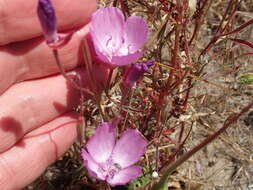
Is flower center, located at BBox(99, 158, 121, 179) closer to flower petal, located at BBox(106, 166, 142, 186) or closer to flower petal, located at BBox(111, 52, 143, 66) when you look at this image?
flower petal, located at BBox(106, 166, 142, 186)

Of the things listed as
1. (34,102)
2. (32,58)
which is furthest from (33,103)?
(32,58)

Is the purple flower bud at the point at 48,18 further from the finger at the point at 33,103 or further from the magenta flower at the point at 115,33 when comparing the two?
the finger at the point at 33,103

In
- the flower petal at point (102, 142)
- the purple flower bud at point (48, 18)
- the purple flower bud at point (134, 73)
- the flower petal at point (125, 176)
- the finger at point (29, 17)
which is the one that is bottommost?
the flower petal at point (125, 176)

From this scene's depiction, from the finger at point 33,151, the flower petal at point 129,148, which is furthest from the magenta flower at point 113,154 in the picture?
the finger at point 33,151

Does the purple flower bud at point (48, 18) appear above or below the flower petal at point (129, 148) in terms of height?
above

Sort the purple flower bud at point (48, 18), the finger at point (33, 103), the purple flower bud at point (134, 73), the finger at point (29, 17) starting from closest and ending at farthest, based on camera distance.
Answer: the purple flower bud at point (48, 18) → the purple flower bud at point (134, 73) → the finger at point (29, 17) → the finger at point (33, 103)

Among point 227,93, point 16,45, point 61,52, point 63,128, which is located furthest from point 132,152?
point 227,93

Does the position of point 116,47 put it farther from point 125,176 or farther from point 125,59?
point 125,176
